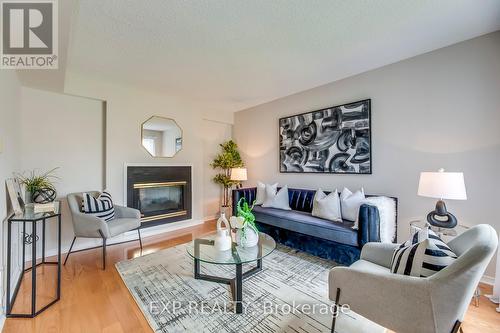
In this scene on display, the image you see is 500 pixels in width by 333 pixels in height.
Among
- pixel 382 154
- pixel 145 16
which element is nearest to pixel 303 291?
pixel 382 154

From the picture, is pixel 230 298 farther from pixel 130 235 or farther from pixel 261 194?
pixel 130 235

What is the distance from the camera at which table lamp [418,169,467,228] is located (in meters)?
1.99

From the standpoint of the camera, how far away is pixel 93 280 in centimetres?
230

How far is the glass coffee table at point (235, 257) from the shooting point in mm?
1891

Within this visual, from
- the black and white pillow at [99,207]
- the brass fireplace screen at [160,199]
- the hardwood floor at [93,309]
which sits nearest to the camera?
the hardwood floor at [93,309]

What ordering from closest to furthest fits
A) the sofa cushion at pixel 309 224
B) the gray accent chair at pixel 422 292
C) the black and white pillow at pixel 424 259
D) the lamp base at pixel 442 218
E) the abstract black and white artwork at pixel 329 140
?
the gray accent chair at pixel 422 292, the black and white pillow at pixel 424 259, the lamp base at pixel 442 218, the sofa cushion at pixel 309 224, the abstract black and white artwork at pixel 329 140

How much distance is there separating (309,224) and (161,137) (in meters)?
2.95

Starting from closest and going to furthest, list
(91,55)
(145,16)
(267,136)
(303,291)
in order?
(145,16) → (303,291) → (91,55) → (267,136)

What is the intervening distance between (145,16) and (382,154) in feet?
10.2

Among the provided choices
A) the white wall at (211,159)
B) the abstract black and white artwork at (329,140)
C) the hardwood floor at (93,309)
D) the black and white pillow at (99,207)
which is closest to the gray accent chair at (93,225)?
the black and white pillow at (99,207)

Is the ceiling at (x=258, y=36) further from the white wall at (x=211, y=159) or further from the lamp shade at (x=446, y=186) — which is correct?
the white wall at (x=211, y=159)

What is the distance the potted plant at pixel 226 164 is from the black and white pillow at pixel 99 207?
225 cm

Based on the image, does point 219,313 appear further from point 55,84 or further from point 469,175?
point 55,84

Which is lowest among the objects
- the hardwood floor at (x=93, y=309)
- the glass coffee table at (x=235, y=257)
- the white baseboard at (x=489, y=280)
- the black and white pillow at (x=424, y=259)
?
the hardwood floor at (x=93, y=309)
